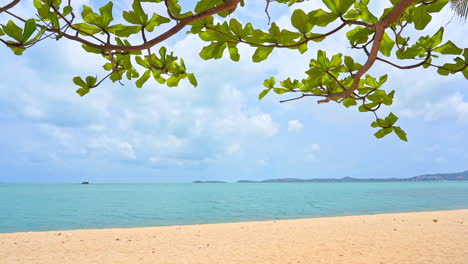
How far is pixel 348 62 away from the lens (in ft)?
4.32

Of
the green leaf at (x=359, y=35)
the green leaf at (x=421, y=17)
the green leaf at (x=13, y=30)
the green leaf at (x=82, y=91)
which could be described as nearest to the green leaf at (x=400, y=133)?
the green leaf at (x=359, y=35)

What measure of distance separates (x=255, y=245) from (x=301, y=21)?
24.1ft

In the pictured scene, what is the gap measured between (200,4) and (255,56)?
9.9 inches

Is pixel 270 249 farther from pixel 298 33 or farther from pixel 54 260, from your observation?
pixel 298 33

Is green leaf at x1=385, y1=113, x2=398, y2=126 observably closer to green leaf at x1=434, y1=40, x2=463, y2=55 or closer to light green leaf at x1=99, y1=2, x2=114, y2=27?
green leaf at x1=434, y1=40, x2=463, y2=55

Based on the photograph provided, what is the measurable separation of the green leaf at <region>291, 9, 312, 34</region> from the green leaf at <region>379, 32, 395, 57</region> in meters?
0.34

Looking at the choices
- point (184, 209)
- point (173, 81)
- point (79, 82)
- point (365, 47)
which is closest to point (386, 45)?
point (365, 47)

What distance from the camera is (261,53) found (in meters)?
1.10

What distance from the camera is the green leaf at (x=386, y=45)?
45.0 inches

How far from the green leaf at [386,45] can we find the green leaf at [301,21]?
1.12ft

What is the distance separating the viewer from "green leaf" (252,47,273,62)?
1.08 metres

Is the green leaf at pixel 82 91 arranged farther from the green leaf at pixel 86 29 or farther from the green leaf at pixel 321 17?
the green leaf at pixel 321 17

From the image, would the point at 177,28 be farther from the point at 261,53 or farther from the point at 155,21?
the point at 261,53

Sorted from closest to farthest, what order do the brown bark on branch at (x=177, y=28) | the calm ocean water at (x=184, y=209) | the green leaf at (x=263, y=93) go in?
the brown bark on branch at (x=177, y=28), the green leaf at (x=263, y=93), the calm ocean water at (x=184, y=209)
